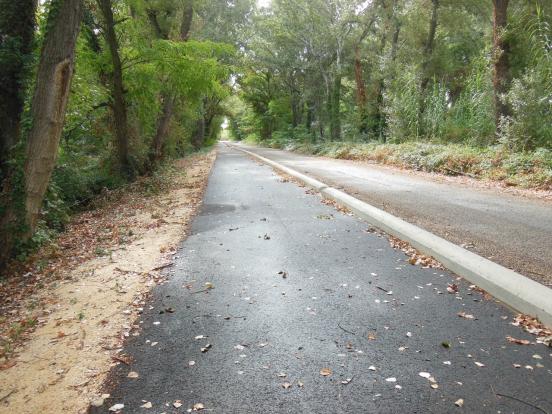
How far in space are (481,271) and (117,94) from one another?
34.2 ft

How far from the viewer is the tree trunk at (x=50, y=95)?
197 inches

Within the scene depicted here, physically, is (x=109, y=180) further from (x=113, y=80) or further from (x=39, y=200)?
(x=39, y=200)

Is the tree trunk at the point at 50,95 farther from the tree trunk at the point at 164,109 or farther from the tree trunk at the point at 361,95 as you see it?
the tree trunk at the point at 361,95

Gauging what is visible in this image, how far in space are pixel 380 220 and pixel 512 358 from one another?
3.69 metres

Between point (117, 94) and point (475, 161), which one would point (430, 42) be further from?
point (117, 94)

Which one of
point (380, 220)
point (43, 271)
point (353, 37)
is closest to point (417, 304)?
point (380, 220)

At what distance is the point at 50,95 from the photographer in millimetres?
5043

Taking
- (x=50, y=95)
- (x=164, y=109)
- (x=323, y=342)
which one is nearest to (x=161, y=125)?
(x=164, y=109)

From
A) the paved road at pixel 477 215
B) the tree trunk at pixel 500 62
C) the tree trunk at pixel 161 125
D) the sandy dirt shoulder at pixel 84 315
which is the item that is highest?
the tree trunk at pixel 500 62

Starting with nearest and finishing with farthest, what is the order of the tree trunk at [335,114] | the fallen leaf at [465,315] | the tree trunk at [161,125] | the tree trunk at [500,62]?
1. the fallen leaf at [465,315]
2. the tree trunk at [500,62]
3. the tree trunk at [161,125]
4. the tree trunk at [335,114]

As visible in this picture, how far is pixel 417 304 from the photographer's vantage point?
11.8 feet

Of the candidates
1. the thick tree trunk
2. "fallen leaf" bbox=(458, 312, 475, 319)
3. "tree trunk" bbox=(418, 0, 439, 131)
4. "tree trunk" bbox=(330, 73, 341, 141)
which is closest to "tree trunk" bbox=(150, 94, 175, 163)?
the thick tree trunk

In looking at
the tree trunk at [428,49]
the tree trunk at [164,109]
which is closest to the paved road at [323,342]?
the tree trunk at [164,109]

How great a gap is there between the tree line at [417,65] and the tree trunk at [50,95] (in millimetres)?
11125
